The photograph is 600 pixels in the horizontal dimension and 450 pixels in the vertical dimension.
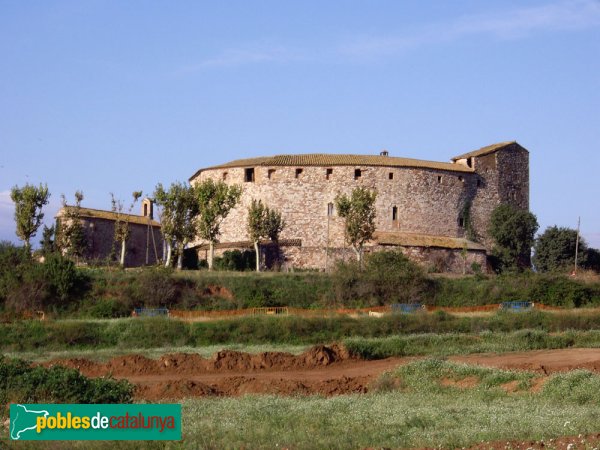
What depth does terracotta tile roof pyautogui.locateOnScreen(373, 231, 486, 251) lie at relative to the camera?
60469 millimetres

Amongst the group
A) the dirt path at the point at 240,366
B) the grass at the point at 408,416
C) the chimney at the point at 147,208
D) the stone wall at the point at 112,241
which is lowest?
the dirt path at the point at 240,366

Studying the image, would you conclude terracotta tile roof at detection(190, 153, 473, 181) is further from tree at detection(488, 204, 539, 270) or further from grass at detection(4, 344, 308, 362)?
grass at detection(4, 344, 308, 362)

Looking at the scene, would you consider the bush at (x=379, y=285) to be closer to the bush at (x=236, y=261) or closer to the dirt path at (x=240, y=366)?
the bush at (x=236, y=261)

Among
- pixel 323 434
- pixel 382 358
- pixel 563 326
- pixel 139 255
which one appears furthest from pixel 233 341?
pixel 139 255

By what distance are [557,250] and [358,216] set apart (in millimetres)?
15453

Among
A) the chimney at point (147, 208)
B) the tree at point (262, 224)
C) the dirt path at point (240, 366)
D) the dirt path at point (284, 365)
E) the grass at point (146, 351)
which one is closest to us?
the dirt path at point (284, 365)

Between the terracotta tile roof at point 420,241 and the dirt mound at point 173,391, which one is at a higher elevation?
the terracotta tile roof at point 420,241

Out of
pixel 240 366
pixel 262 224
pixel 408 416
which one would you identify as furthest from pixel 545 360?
pixel 262 224

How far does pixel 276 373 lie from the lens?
28.4 m

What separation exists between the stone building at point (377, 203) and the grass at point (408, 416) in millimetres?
37698

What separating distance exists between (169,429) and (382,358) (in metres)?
17.5

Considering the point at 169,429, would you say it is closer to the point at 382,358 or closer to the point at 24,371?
the point at 24,371

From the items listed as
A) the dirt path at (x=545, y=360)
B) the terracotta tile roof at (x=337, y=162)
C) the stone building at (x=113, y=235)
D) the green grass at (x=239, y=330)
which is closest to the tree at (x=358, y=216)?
the terracotta tile roof at (x=337, y=162)

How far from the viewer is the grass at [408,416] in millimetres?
14719
